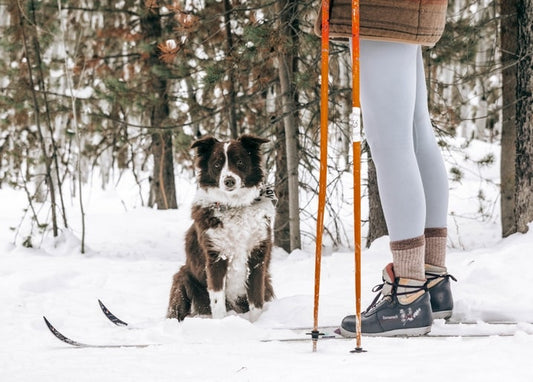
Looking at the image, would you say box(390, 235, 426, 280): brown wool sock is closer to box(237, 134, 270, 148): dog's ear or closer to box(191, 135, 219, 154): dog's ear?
box(237, 134, 270, 148): dog's ear

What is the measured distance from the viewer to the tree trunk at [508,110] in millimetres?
6422

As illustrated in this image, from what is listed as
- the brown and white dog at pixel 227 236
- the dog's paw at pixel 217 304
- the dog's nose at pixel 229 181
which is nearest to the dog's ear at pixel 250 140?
the brown and white dog at pixel 227 236

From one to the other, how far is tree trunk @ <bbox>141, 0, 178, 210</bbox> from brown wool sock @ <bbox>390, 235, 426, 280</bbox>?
5.97 m

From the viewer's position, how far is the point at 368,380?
1728 millimetres

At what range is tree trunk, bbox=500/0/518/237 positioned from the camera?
253 inches

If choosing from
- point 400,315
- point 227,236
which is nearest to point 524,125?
point 227,236

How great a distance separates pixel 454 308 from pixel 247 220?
4.75 feet

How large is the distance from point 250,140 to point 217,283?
3.29ft

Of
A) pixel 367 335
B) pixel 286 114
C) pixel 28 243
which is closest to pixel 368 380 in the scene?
pixel 367 335

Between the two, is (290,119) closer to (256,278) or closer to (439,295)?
(256,278)

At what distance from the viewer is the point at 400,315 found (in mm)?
2545

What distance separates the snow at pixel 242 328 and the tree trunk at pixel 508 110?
218 centimetres

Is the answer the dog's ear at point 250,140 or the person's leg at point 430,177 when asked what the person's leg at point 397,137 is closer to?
the person's leg at point 430,177

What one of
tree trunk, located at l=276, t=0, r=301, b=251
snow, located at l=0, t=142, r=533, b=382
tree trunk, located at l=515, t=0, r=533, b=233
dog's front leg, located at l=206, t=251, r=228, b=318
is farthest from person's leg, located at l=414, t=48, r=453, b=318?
tree trunk, located at l=276, t=0, r=301, b=251
